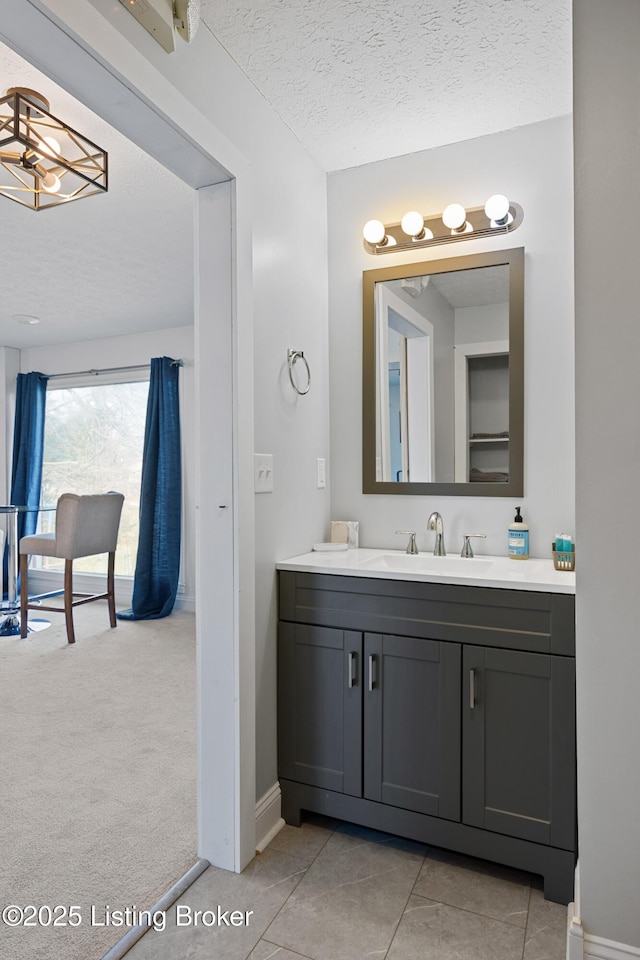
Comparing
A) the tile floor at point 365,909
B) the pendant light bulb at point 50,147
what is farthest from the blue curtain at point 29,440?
the tile floor at point 365,909

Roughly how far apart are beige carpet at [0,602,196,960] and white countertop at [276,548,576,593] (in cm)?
98

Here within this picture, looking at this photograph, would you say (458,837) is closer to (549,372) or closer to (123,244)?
(549,372)

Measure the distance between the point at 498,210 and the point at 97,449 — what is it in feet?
14.6

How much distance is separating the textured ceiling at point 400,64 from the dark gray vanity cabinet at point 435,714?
1.60 metres

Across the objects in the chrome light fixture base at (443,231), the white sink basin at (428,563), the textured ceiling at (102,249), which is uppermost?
the textured ceiling at (102,249)

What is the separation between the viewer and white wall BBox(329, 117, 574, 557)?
2053 millimetres

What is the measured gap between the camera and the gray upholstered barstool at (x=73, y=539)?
4141mm

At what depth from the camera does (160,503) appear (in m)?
4.85

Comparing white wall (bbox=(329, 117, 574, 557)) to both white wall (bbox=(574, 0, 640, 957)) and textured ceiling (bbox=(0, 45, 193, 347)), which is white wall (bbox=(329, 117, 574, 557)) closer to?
white wall (bbox=(574, 0, 640, 957))

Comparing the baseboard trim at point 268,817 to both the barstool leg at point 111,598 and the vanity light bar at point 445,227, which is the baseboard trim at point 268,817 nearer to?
the vanity light bar at point 445,227

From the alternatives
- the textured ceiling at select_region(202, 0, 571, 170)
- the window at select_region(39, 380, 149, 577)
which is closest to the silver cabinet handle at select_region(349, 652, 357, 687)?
the textured ceiling at select_region(202, 0, 571, 170)

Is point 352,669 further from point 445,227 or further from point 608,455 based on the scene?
point 445,227

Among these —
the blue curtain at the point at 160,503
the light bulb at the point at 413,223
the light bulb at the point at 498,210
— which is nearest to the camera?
the light bulb at the point at 498,210

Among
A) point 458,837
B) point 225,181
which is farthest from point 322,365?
point 458,837
